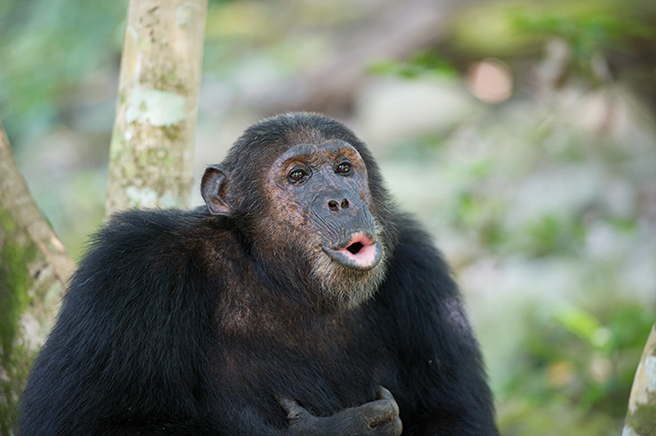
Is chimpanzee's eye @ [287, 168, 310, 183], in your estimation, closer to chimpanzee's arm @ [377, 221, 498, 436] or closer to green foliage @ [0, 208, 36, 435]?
chimpanzee's arm @ [377, 221, 498, 436]

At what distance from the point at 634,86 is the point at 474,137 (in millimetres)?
2598

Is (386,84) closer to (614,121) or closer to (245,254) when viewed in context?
(614,121)

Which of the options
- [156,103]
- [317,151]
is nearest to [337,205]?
[317,151]

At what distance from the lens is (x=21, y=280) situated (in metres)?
4.40

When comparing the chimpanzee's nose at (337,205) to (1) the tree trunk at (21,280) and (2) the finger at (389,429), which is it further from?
(1) the tree trunk at (21,280)

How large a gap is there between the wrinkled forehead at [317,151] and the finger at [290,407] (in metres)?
1.30

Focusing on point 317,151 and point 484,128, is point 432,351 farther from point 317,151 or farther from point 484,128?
point 484,128

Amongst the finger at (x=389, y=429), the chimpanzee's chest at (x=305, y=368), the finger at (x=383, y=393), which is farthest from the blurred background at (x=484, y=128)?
the finger at (x=389, y=429)

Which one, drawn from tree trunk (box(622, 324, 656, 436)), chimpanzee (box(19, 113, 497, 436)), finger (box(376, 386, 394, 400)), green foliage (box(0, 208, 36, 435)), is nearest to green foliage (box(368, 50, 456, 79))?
chimpanzee (box(19, 113, 497, 436))

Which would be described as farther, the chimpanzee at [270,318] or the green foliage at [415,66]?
the green foliage at [415,66]

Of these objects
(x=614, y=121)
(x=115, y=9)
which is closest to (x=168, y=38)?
(x=614, y=121)

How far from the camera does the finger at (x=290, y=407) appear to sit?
384 cm

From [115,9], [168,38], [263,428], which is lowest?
[263,428]

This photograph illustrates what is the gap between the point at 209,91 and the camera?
16234mm
